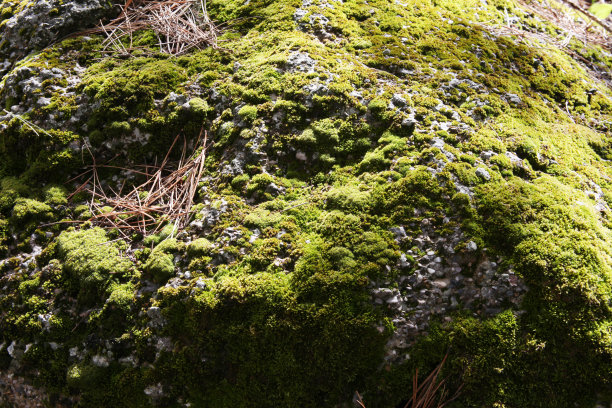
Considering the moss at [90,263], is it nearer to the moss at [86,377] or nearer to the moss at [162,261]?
the moss at [162,261]

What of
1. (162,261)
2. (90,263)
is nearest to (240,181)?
(162,261)

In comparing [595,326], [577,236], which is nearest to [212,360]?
[595,326]

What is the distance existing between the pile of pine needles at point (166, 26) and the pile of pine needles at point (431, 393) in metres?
4.49

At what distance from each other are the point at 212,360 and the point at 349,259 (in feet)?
4.56

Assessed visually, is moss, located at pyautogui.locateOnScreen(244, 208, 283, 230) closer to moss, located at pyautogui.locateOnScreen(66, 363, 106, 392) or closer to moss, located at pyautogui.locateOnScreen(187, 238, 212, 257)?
moss, located at pyautogui.locateOnScreen(187, 238, 212, 257)

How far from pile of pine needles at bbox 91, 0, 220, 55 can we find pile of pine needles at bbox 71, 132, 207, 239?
1.66 metres

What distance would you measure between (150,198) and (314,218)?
187 cm

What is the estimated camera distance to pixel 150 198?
4.14 m

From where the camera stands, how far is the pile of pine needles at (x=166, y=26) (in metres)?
5.18

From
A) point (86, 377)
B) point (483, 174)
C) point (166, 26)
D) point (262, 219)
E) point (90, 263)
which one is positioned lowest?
point (86, 377)

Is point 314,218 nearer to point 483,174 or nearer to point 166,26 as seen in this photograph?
point 483,174

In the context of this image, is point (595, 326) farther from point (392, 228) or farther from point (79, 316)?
point (79, 316)

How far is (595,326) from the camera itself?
9.30 ft

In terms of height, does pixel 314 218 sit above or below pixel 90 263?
above
